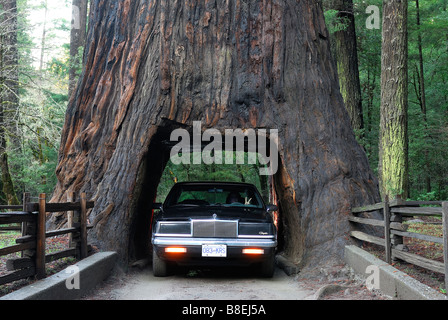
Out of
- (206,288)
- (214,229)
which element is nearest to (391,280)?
(206,288)

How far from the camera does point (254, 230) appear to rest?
8109 mm

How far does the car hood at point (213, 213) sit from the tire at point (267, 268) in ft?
2.49

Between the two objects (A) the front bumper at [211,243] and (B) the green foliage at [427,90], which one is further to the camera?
(B) the green foliage at [427,90]

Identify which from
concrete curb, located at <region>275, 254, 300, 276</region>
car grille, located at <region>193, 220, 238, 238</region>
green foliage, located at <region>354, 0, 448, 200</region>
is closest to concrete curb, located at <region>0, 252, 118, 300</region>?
car grille, located at <region>193, 220, 238, 238</region>

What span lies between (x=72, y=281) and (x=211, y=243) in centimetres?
245

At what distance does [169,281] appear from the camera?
8.25 meters

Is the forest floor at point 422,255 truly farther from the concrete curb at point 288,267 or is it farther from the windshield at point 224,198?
the windshield at point 224,198

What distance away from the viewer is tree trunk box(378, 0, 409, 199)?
14008 mm

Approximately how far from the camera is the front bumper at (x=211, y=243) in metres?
7.90

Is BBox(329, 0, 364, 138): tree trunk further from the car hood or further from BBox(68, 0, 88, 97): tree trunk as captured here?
BBox(68, 0, 88, 97): tree trunk

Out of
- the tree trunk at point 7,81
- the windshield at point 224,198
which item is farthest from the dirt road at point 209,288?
the tree trunk at point 7,81

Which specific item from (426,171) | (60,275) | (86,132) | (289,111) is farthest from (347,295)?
(426,171)

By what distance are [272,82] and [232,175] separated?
12833 millimetres
